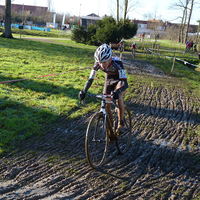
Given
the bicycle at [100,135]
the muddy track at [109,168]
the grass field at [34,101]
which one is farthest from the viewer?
the grass field at [34,101]

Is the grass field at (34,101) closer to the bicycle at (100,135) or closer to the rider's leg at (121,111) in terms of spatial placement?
the bicycle at (100,135)

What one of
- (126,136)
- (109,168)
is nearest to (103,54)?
(109,168)

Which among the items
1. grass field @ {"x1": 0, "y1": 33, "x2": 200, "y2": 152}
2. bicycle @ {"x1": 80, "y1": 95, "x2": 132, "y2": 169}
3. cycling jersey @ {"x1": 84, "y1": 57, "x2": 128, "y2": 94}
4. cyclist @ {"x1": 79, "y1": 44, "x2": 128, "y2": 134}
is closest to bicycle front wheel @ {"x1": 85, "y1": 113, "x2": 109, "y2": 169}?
bicycle @ {"x1": 80, "y1": 95, "x2": 132, "y2": 169}

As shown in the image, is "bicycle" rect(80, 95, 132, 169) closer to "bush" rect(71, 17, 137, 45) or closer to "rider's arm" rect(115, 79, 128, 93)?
"rider's arm" rect(115, 79, 128, 93)

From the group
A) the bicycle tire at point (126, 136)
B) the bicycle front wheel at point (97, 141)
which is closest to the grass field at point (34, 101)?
the bicycle front wheel at point (97, 141)

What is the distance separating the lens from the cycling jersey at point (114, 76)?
4.58m

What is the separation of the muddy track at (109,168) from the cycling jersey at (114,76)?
57.5 inches

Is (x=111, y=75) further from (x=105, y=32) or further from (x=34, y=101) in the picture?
(x=105, y=32)

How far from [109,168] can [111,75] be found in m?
1.87

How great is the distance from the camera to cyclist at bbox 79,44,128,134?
431 centimetres

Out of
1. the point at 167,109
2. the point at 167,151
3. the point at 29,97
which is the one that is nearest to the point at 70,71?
the point at 29,97

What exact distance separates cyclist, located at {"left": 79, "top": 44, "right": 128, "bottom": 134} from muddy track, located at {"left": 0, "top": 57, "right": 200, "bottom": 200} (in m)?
0.95

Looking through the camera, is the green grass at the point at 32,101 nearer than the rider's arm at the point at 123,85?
No

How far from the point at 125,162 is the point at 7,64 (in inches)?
416
